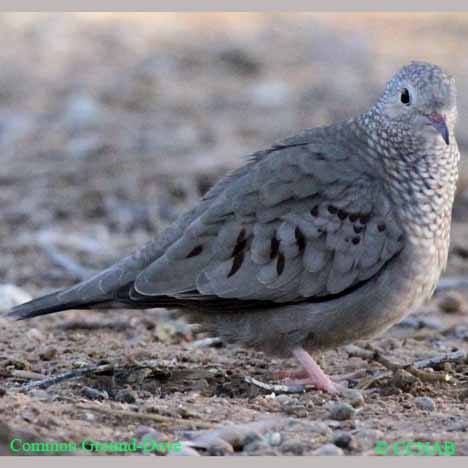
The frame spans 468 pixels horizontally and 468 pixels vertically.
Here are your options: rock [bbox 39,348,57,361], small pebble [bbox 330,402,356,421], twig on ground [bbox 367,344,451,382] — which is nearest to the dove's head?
twig on ground [bbox 367,344,451,382]

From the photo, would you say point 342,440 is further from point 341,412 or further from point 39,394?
point 39,394

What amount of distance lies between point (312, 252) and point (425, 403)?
95 cm

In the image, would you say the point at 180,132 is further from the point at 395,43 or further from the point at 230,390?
the point at 230,390

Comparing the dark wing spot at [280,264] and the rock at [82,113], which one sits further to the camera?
the rock at [82,113]

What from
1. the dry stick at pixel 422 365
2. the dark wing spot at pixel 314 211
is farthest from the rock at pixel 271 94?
the dark wing spot at pixel 314 211

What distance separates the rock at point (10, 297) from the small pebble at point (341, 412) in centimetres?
277

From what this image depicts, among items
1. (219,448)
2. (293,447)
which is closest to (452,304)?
(293,447)

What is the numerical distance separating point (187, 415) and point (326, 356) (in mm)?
1780

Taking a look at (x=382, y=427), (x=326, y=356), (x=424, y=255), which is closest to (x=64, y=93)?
(x=326, y=356)

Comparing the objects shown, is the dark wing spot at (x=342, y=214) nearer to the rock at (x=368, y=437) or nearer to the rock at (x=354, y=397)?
the rock at (x=354, y=397)

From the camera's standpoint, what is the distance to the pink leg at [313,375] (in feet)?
18.9

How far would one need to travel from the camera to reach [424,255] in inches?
228

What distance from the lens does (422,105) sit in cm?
588

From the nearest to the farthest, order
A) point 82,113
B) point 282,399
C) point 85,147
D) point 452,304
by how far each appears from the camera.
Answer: point 282,399 → point 452,304 → point 85,147 → point 82,113
